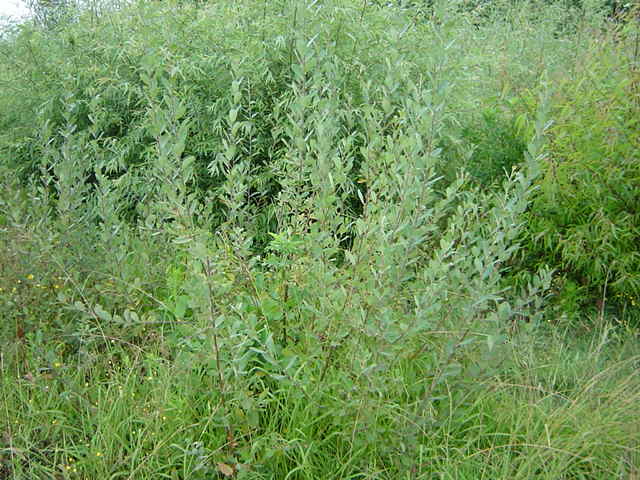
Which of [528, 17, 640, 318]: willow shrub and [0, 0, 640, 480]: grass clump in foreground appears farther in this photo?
[528, 17, 640, 318]: willow shrub

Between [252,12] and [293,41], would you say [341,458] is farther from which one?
[252,12]

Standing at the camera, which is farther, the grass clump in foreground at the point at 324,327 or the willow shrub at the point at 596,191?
the willow shrub at the point at 596,191

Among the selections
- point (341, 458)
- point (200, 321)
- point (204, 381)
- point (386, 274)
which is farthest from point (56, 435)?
point (386, 274)

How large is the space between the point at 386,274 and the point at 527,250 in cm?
220

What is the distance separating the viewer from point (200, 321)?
229 cm

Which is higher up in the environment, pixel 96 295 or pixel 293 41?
pixel 293 41

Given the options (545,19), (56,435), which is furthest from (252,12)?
(545,19)

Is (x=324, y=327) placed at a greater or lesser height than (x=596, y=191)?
greater

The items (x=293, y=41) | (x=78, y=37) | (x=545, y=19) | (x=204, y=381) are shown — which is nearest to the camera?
(x=204, y=381)

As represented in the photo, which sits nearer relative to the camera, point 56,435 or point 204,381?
point 56,435

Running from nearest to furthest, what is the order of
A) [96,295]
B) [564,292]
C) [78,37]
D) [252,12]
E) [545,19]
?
[96,295] < [564,292] < [252,12] < [78,37] < [545,19]

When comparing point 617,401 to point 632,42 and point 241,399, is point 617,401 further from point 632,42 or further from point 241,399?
point 632,42

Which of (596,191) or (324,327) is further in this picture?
(596,191)

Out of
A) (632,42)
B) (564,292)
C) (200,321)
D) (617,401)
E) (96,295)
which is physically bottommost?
(564,292)
